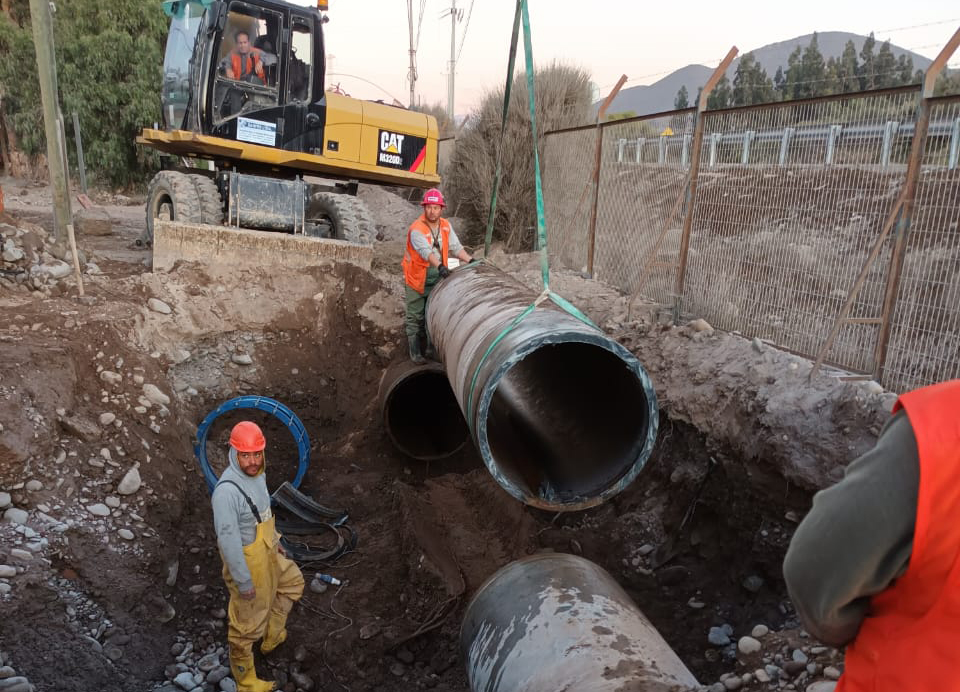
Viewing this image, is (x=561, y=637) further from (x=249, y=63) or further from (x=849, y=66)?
(x=849, y=66)

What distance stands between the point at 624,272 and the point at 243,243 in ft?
15.5

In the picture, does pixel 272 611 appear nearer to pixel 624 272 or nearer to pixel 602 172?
pixel 624 272

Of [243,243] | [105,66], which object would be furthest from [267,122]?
[105,66]

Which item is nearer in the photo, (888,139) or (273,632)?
(273,632)

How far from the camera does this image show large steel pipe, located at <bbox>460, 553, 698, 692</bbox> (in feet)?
9.04

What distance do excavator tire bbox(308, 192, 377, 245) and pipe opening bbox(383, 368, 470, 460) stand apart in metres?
2.40

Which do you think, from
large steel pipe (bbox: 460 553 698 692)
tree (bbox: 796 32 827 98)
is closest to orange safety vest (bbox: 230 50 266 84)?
large steel pipe (bbox: 460 553 698 692)

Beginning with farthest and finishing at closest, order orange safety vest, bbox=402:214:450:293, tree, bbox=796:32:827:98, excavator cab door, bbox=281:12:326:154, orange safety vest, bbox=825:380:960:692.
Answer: tree, bbox=796:32:827:98 → excavator cab door, bbox=281:12:326:154 → orange safety vest, bbox=402:214:450:293 → orange safety vest, bbox=825:380:960:692

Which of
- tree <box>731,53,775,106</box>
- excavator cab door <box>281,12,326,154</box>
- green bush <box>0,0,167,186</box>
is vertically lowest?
excavator cab door <box>281,12,326,154</box>

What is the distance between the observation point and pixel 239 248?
798cm

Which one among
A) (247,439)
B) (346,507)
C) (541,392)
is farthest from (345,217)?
(247,439)

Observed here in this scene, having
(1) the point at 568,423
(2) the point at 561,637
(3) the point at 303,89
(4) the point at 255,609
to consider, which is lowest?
(4) the point at 255,609

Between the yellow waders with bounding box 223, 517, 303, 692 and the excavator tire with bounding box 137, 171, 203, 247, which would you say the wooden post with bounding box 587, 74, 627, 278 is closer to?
the excavator tire with bounding box 137, 171, 203, 247

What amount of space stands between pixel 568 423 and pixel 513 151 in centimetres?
874
